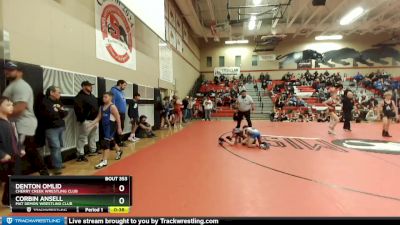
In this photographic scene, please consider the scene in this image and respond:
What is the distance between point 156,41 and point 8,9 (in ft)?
22.8

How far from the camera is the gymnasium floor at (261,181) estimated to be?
2408 mm

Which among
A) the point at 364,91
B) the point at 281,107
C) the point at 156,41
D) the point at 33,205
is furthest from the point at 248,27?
the point at 33,205

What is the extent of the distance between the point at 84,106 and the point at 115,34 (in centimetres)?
281

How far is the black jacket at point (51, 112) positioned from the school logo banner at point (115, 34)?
2414 mm

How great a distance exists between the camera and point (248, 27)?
19.8 m

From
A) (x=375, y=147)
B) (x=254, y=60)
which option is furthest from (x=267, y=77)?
(x=375, y=147)

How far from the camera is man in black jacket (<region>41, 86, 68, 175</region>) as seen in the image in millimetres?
3848

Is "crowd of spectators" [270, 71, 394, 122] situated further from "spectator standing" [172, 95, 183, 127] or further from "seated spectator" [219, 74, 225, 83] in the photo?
"spectator standing" [172, 95, 183, 127]

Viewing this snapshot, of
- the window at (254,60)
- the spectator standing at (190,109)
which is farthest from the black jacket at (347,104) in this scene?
the window at (254,60)

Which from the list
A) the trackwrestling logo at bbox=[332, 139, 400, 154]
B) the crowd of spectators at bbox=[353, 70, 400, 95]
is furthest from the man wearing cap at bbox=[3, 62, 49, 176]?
the crowd of spectators at bbox=[353, 70, 400, 95]

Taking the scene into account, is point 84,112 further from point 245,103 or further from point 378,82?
point 378,82

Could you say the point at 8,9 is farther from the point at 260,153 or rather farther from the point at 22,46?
the point at 260,153

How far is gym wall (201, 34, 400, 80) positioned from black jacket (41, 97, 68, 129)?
21.4m

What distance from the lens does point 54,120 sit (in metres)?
3.92
